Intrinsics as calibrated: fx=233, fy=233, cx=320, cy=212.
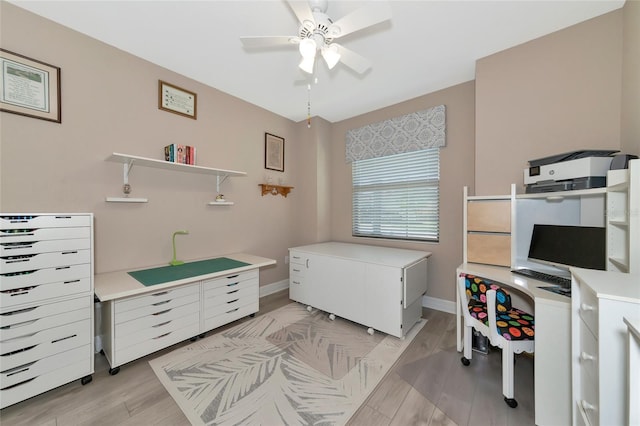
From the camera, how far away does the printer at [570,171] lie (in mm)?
1532

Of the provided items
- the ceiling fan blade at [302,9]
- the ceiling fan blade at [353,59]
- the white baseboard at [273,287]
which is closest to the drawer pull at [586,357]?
the ceiling fan blade at [353,59]

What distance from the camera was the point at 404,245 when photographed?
322cm

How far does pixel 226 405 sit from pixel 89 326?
1.16 meters

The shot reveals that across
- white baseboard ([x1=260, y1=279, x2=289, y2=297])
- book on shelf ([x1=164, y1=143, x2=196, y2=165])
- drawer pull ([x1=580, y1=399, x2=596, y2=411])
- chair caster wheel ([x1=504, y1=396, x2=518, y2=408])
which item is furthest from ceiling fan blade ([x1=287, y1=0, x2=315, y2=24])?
white baseboard ([x1=260, y1=279, x2=289, y2=297])

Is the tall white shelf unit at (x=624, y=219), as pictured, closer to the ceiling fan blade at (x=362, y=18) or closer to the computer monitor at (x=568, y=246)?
the computer monitor at (x=568, y=246)

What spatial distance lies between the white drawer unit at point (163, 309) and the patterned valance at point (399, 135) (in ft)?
7.49

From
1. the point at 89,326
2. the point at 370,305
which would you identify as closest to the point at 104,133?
the point at 89,326

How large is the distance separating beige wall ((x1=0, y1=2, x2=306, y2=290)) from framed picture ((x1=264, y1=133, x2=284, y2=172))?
0.56 ft

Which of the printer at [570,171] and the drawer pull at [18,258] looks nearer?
the drawer pull at [18,258]

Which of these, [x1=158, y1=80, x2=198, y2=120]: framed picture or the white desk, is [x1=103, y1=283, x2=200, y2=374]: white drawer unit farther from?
the white desk

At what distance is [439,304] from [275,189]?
9.09 feet

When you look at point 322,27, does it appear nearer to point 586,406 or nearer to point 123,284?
point 123,284

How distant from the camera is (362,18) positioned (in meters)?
1.45

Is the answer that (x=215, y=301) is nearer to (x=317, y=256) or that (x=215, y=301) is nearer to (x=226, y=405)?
(x=226, y=405)
